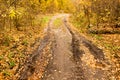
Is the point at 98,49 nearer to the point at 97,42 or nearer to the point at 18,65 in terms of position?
the point at 97,42

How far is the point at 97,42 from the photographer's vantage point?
17438 millimetres

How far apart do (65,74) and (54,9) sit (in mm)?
51611

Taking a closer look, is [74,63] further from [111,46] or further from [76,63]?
[111,46]

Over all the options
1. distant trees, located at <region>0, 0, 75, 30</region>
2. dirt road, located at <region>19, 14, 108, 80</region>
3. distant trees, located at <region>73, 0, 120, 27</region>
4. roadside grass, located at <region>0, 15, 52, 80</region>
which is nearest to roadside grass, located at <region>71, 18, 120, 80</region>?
dirt road, located at <region>19, 14, 108, 80</region>

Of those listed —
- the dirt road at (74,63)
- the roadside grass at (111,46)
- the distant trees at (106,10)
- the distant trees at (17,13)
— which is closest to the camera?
the dirt road at (74,63)

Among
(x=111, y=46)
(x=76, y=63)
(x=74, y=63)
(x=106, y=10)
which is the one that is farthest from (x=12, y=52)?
(x=106, y=10)

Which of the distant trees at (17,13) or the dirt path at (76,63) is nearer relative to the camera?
the dirt path at (76,63)

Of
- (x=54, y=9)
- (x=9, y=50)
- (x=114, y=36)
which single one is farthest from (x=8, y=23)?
(x=54, y=9)

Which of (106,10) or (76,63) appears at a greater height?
(106,10)

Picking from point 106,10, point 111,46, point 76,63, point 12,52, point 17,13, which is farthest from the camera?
point 106,10

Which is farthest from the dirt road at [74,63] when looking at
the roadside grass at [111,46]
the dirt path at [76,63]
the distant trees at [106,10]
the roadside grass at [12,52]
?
the distant trees at [106,10]

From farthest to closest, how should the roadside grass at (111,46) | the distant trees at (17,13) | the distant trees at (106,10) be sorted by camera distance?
the distant trees at (106,10) < the roadside grass at (111,46) < the distant trees at (17,13)

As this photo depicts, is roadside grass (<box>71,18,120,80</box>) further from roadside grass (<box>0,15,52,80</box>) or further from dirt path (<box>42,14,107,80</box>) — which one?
roadside grass (<box>0,15,52,80</box>)

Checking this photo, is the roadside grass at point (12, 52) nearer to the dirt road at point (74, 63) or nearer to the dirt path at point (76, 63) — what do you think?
the dirt road at point (74, 63)
